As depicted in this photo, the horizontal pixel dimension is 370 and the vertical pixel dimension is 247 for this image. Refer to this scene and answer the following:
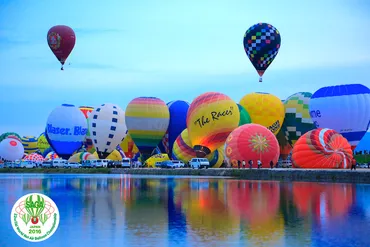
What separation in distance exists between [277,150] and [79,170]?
81.2 feet

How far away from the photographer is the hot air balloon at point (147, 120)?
209 ft

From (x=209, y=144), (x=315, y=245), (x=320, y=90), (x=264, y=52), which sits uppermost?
(x=264, y=52)

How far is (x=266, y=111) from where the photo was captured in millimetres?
58781

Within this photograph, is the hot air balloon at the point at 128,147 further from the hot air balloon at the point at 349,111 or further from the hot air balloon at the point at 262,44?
the hot air balloon at the point at 349,111

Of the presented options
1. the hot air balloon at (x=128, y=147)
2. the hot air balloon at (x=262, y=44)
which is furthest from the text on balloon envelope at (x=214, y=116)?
the hot air balloon at (x=128, y=147)

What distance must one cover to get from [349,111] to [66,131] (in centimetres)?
3515

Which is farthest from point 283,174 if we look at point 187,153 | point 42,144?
point 42,144

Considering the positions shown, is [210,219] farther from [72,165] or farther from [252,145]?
[72,165]

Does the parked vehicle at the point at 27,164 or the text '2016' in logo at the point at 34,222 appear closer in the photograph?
the text '2016' in logo at the point at 34,222

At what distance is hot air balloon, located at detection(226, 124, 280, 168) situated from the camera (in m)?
43.9

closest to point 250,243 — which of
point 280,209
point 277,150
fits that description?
point 280,209

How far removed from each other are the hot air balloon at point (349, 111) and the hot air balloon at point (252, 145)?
20.1ft

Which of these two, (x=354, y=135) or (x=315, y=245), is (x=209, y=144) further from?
(x=315, y=245)

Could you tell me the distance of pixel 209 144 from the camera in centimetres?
5341
